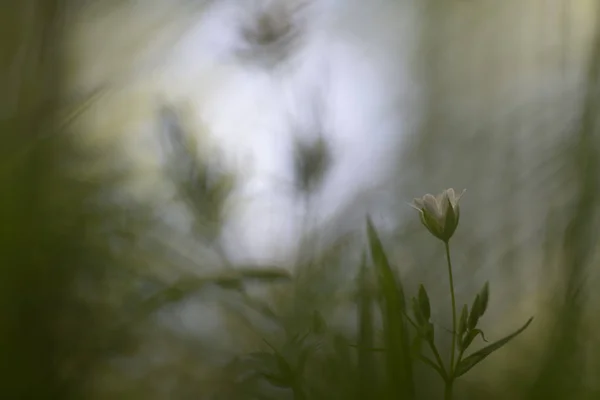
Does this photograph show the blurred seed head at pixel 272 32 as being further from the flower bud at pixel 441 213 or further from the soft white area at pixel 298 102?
the flower bud at pixel 441 213

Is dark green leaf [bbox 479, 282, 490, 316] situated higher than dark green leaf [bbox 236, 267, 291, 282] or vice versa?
dark green leaf [bbox 236, 267, 291, 282]

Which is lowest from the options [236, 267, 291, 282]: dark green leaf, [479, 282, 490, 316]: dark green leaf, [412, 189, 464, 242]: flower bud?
[479, 282, 490, 316]: dark green leaf

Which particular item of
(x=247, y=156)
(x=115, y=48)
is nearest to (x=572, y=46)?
(x=247, y=156)

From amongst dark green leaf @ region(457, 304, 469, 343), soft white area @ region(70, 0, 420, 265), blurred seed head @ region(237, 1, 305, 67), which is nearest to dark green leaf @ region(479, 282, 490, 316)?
dark green leaf @ region(457, 304, 469, 343)

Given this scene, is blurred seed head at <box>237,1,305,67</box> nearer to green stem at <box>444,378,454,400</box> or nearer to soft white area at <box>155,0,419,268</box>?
soft white area at <box>155,0,419,268</box>

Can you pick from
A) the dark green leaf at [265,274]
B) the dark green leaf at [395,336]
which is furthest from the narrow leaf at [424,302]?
the dark green leaf at [265,274]

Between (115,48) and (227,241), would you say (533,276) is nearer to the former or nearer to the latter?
(227,241)
